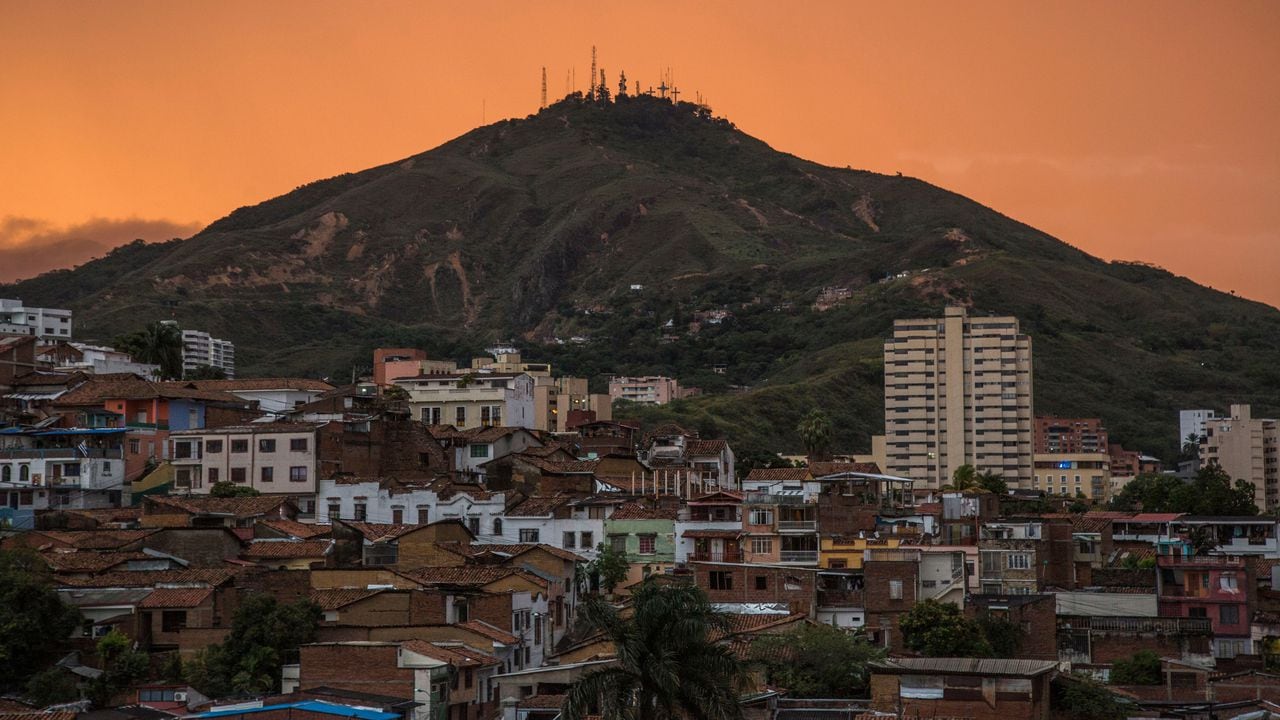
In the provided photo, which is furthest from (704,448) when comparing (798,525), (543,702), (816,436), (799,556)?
(543,702)

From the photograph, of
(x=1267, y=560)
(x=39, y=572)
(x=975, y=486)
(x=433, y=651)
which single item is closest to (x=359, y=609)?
(x=433, y=651)

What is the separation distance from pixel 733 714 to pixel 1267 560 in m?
43.8

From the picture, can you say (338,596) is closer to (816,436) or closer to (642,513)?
(642,513)

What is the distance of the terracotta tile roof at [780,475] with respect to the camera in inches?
3115

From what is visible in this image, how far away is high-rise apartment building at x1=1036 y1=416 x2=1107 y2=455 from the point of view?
588 ft

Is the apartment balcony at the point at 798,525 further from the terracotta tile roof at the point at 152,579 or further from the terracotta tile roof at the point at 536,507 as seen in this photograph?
the terracotta tile roof at the point at 152,579

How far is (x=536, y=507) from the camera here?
2820 inches

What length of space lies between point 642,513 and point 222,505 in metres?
15.4

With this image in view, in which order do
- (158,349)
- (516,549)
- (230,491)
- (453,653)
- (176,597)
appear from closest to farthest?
(453,653), (176,597), (516,549), (230,491), (158,349)

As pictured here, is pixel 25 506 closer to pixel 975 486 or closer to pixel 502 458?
pixel 502 458

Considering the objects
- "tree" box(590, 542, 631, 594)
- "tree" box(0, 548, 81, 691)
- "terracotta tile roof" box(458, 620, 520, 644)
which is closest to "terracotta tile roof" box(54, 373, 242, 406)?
"tree" box(590, 542, 631, 594)

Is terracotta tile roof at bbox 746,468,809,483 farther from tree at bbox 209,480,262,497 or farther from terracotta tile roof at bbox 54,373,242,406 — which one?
terracotta tile roof at bbox 54,373,242,406

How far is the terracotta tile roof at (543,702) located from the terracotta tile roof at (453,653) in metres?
1.60

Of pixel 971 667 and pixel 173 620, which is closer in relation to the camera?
pixel 971 667
